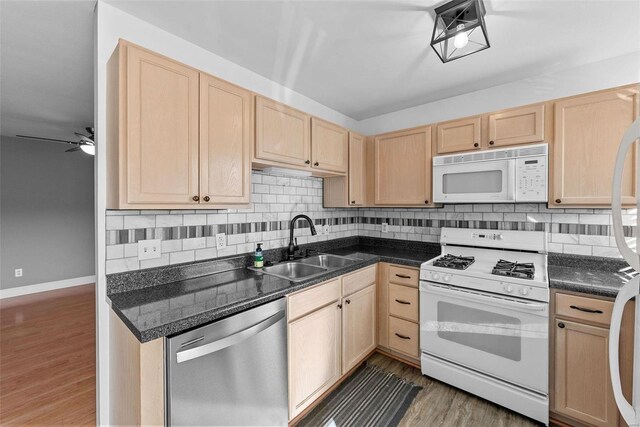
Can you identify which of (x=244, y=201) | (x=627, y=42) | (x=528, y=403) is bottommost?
(x=528, y=403)

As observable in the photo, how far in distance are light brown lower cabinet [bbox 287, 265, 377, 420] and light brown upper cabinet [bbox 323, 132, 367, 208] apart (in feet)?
2.44

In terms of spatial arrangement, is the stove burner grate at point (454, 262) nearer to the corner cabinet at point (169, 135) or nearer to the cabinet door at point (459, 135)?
the cabinet door at point (459, 135)

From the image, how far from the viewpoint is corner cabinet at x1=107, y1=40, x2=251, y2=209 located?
133cm

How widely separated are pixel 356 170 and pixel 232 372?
2.11 m

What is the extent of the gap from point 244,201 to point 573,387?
2321 millimetres

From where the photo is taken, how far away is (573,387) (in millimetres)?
1667

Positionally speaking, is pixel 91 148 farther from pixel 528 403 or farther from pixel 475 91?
pixel 528 403

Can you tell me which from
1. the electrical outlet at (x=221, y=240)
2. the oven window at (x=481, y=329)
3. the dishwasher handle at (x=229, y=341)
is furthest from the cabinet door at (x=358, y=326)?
the electrical outlet at (x=221, y=240)

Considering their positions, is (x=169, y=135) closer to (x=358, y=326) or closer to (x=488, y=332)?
(x=358, y=326)

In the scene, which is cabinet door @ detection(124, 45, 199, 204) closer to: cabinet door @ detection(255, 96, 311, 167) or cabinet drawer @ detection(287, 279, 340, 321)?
cabinet door @ detection(255, 96, 311, 167)

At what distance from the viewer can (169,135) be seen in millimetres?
1460

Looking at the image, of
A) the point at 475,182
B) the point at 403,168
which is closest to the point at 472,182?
the point at 475,182

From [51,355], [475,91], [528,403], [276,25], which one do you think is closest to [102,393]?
[51,355]

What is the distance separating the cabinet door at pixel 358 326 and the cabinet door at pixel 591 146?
1576 mm
